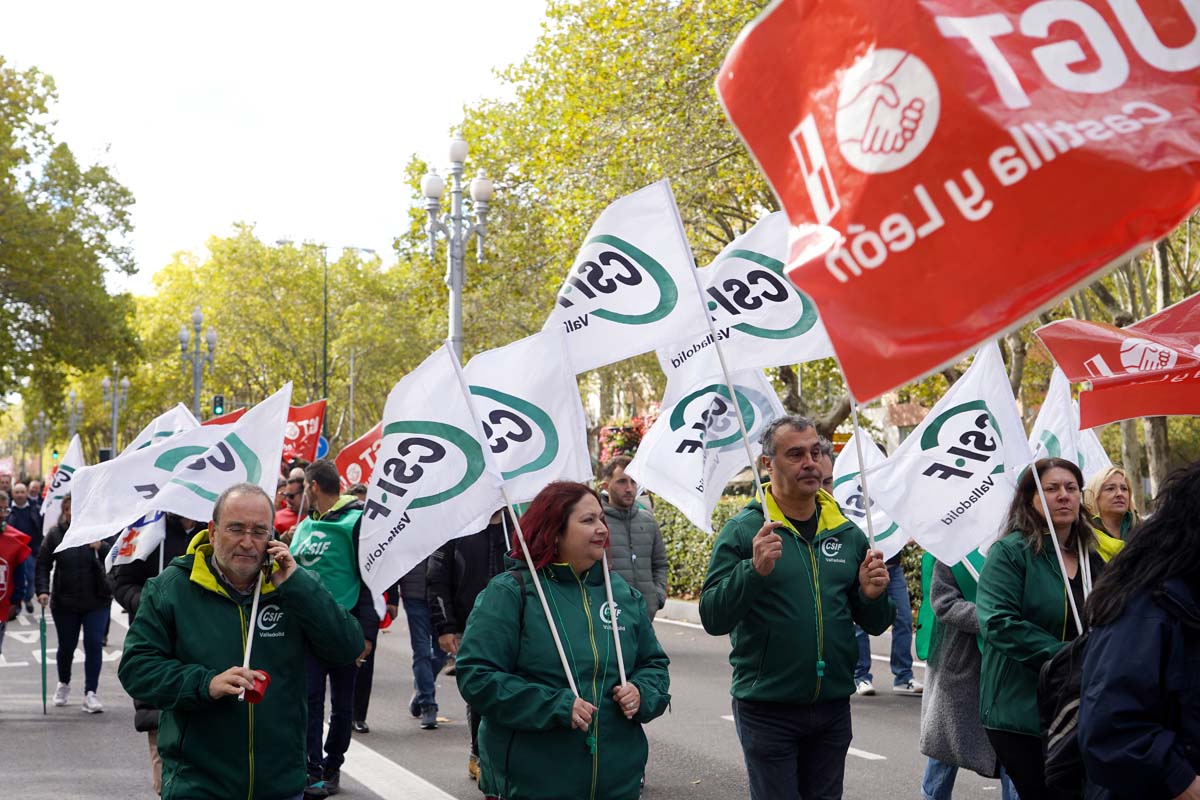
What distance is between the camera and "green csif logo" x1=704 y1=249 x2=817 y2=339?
6.94m

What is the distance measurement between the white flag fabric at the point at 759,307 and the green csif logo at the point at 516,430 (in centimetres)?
98

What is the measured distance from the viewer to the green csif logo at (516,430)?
6000 mm

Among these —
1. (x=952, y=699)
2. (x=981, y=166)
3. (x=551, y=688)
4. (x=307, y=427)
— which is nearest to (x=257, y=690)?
(x=551, y=688)

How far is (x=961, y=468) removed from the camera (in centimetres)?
683

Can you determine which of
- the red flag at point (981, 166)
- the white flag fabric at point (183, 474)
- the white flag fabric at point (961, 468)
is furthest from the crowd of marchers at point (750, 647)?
the white flag fabric at point (183, 474)

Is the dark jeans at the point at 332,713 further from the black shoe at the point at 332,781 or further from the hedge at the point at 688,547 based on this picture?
the hedge at the point at 688,547

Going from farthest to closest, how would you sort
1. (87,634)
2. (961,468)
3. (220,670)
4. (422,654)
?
(87,634)
(422,654)
(961,468)
(220,670)

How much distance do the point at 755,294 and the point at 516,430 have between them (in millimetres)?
1563

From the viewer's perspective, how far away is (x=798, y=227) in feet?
9.32

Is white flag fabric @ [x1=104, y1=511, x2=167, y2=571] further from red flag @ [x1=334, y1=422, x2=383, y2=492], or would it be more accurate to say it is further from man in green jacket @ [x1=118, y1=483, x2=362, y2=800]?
man in green jacket @ [x1=118, y1=483, x2=362, y2=800]

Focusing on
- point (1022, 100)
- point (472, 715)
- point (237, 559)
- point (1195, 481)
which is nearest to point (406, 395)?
point (237, 559)

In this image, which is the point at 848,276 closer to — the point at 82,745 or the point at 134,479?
the point at 134,479

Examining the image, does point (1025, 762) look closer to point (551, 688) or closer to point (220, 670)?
point (551, 688)

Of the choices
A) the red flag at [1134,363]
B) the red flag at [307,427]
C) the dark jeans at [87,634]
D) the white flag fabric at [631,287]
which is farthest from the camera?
the red flag at [307,427]
